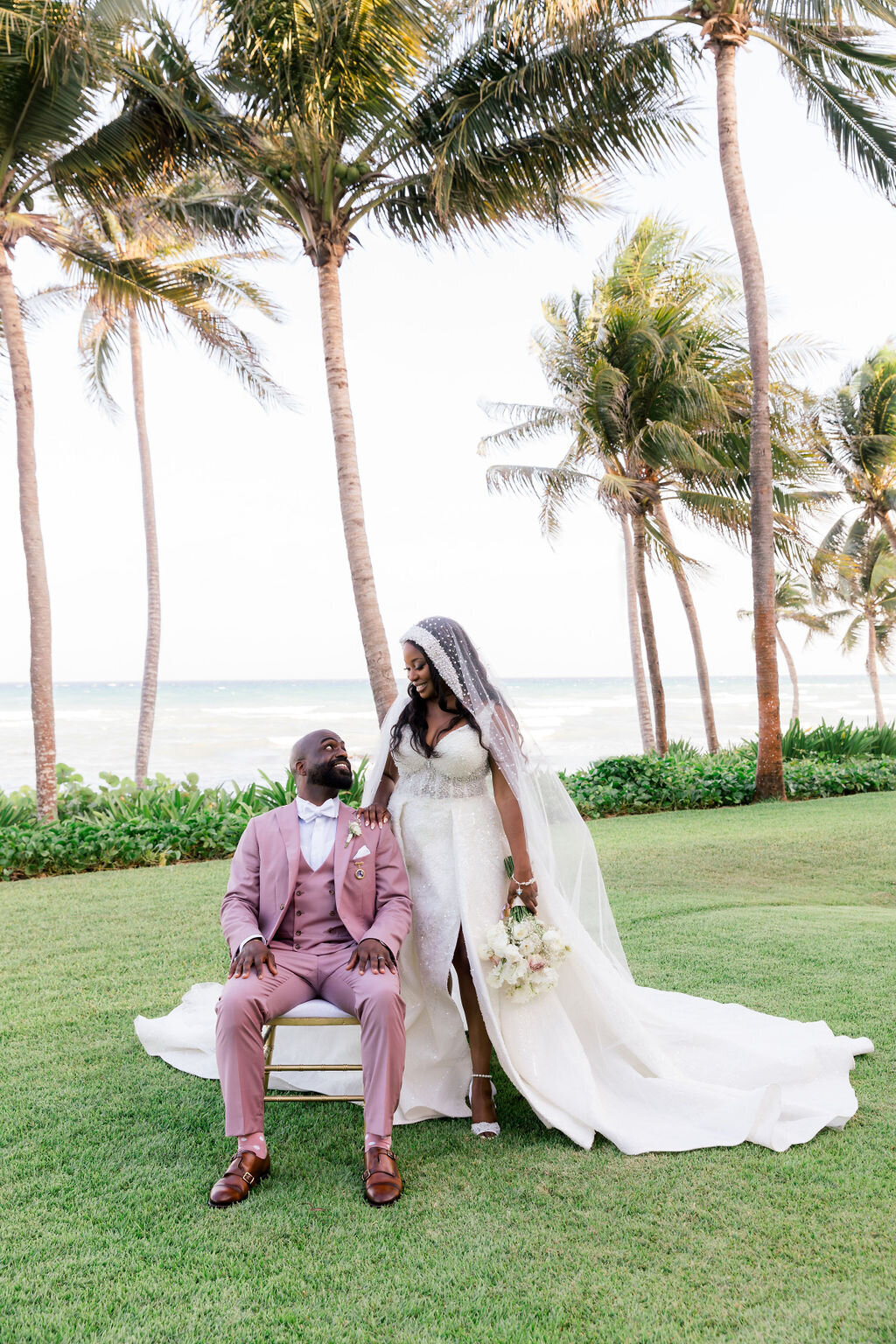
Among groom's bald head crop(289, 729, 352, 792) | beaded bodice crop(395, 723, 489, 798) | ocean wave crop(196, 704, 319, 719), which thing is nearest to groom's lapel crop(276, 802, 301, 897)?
groom's bald head crop(289, 729, 352, 792)

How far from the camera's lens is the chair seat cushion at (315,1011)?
345 centimetres

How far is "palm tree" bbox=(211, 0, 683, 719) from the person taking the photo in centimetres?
892

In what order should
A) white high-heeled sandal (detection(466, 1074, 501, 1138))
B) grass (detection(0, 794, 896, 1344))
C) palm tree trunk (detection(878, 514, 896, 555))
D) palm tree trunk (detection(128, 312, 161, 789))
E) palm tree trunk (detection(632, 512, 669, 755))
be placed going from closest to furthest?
grass (detection(0, 794, 896, 1344)), white high-heeled sandal (detection(466, 1074, 501, 1138)), palm tree trunk (detection(128, 312, 161, 789)), palm tree trunk (detection(632, 512, 669, 755)), palm tree trunk (detection(878, 514, 896, 555))

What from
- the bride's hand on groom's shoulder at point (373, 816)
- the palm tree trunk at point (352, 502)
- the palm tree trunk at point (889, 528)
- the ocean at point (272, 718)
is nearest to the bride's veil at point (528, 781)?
the bride's hand on groom's shoulder at point (373, 816)

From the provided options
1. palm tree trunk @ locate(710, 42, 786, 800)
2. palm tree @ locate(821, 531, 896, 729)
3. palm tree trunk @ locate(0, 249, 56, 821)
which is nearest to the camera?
palm tree trunk @ locate(0, 249, 56, 821)

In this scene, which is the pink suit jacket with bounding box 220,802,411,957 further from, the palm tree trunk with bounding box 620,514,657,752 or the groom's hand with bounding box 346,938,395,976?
the palm tree trunk with bounding box 620,514,657,752

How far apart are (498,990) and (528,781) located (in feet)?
2.67

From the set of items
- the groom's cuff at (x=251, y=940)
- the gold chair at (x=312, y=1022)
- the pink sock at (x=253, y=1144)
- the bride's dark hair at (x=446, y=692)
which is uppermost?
the bride's dark hair at (x=446, y=692)

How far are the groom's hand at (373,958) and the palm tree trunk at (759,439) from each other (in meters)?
8.87

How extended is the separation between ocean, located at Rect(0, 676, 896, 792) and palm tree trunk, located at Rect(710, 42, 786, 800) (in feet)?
36.5

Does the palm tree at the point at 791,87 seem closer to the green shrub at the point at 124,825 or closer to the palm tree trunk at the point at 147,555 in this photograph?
the green shrub at the point at 124,825

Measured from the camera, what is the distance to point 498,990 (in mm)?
3703

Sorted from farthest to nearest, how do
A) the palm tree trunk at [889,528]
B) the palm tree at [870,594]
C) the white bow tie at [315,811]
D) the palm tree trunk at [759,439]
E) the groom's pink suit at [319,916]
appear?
the palm tree at [870,594]
the palm tree trunk at [889,528]
the palm tree trunk at [759,439]
the white bow tie at [315,811]
the groom's pink suit at [319,916]

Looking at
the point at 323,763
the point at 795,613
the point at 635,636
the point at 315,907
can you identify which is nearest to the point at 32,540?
the point at 323,763
